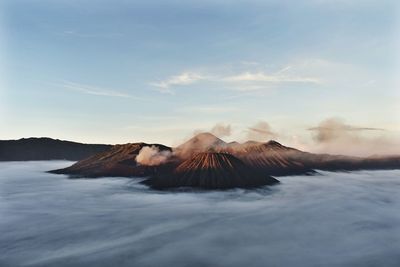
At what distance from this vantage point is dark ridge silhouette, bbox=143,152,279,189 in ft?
Result: 463

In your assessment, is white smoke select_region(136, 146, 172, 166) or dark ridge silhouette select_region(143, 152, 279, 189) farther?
white smoke select_region(136, 146, 172, 166)

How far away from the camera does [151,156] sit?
190 meters

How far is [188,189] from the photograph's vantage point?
13662cm

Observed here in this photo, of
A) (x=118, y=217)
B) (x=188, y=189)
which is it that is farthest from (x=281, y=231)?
(x=188, y=189)

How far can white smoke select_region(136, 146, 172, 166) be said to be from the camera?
18843 centimetres

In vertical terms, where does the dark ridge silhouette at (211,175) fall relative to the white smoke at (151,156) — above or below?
below

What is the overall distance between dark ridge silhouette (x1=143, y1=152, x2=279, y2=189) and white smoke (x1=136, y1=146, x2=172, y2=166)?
110 feet

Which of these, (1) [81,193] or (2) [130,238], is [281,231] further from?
(1) [81,193]

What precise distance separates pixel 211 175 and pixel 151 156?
52.9m

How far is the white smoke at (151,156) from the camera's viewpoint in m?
188

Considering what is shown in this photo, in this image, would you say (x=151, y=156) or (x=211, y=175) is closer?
(x=211, y=175)

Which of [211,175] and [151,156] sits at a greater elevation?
[151,156]

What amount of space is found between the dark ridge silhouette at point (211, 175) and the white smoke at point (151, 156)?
33397 mm

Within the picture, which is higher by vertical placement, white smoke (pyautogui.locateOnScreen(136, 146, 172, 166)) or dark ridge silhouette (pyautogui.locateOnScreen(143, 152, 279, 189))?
white smoke (pyautogui.locateOnScreen(136, 146, 172, 166))
